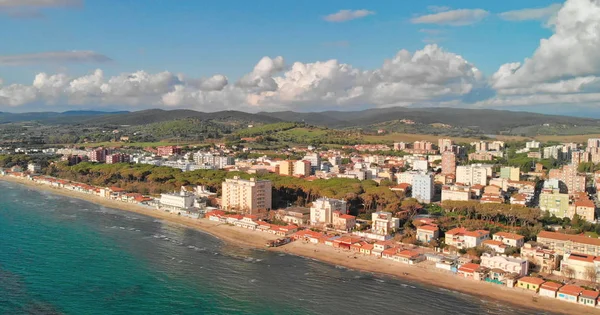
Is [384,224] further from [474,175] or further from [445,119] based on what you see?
[445,119]

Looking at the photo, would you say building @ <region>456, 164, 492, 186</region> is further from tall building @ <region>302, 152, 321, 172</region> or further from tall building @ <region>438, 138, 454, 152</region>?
tall building @ <region>438, 138, 454, 152</region>

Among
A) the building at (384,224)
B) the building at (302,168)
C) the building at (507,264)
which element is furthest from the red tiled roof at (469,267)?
the building at (302,168)

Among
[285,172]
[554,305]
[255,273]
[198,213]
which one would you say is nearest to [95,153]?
[285,172]

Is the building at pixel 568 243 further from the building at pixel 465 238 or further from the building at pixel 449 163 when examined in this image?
the building at pixel 449 163

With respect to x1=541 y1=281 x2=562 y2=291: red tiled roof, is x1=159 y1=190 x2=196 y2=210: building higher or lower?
higher

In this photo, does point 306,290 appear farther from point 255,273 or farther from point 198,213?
point 198,213

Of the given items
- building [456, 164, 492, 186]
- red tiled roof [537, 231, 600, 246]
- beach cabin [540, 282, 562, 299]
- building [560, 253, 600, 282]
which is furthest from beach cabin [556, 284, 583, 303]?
building [456, 164, 492, 186]

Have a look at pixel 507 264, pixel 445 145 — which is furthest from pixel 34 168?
pixel 507 264

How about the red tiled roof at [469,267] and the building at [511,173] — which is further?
the building at [511,173]
